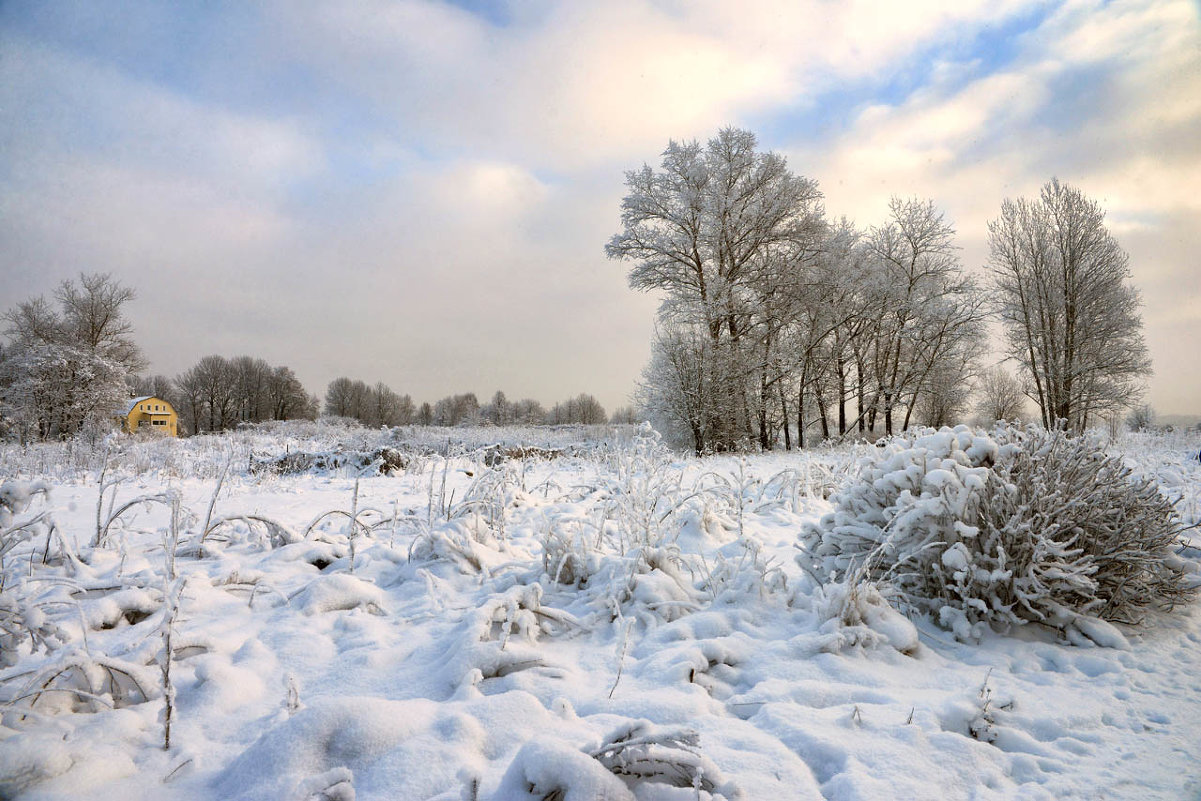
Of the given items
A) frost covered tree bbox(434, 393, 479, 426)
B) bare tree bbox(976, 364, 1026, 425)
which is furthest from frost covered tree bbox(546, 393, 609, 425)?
bare tree bbox(976, 364, 1026, 425)

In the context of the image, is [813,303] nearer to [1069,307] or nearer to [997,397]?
[1069,307]

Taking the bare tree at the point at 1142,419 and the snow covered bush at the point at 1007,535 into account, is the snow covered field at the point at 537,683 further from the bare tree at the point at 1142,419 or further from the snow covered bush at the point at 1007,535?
the bare tree at the point at 1142,419

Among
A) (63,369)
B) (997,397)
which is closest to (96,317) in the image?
(63,369)

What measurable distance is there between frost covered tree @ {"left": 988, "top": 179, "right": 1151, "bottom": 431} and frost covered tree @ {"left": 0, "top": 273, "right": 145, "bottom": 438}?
33925 millimetres

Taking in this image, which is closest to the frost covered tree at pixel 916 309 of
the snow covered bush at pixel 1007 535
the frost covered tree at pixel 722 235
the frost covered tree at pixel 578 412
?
the frost covered tree at pixel 722 235

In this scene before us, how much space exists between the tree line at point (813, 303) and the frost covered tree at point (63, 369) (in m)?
21.6

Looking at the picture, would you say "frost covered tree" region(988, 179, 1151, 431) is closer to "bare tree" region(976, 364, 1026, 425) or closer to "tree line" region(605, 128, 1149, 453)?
"tree line" region(605, 128, 1149, 453)

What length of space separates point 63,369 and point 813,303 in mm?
28920

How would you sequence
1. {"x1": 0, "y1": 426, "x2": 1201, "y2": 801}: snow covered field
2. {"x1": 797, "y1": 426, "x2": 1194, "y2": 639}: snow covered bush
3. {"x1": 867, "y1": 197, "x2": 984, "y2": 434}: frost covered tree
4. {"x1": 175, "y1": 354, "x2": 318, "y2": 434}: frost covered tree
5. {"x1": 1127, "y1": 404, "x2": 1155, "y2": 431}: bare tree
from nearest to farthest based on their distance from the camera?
{"x1": 0, "y1": 426, "x2": 1201, "y2": 801}: snow covered field, {"x1": 797, "y1": 426, "x2": 1194, "y2": 639}: snow covered bush, {"x1": 867, "y1": 197, "x2": 984, "y2": 434}: frost covered tree, {"x1": 1127, "y1": 404, "x2": 1155, "y2": 431}: bare tree, {"x1": 175, "y1": 354, "x2": 318, "y2": 434}: frost covered tree

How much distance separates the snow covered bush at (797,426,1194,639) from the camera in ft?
8.46

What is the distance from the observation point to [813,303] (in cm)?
1731

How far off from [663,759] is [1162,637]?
114 inches

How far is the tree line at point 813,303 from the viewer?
1611 cm

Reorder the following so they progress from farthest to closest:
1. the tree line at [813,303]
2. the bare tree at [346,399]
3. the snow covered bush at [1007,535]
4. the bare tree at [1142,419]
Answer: the bare tree at [346,399] < the bare tree at [1142,419] < the tree line at [813,303] < the snow covered bush at [1007,535]
